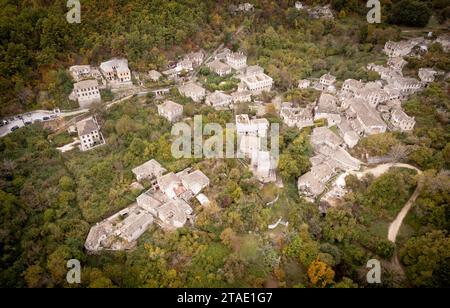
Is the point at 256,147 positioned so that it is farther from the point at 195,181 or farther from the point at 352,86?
the point at 352,86

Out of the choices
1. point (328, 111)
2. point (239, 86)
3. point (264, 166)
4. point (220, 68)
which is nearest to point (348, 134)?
point (328, 111)

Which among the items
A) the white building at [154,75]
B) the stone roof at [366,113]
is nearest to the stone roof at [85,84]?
the white building at [154,75]

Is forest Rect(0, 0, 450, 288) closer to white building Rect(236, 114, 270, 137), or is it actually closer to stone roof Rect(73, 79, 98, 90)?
stone roof Rect(73, 79, 98, 90)

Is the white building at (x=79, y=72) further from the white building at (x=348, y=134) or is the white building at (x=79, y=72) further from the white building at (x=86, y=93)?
the white building at (x=348, y=134)

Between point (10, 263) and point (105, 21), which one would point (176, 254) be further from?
point (105, 21)
